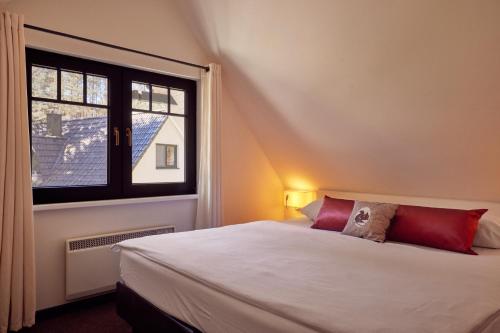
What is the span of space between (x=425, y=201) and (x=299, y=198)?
1274 mm

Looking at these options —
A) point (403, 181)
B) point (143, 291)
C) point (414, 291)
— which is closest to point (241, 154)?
point (403, 181)

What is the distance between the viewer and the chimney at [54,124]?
106 inches

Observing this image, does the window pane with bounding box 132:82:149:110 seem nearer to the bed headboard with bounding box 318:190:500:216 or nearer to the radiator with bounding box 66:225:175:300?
the radiator with bounding box 66:225:175:300

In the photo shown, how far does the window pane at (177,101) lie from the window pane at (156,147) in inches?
3.0

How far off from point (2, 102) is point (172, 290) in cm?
157

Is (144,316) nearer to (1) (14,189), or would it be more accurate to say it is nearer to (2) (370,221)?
(1) (14,189)

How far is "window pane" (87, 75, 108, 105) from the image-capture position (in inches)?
113

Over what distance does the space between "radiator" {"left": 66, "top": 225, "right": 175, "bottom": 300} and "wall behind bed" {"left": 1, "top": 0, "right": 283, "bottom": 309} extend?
7 cm

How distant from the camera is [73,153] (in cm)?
281

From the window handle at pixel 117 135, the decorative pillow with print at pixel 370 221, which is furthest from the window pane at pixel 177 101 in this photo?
the decorative pillow with print at pixel 370 221

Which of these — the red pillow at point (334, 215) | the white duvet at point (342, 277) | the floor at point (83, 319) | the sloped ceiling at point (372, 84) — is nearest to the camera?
the white duvet at point (342, 277)

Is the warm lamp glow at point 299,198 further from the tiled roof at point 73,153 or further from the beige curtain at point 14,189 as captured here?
the beige curtain at point 14,189

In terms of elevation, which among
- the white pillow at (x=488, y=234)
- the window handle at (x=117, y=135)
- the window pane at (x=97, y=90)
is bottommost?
the white pillow at (x=488, y=234)

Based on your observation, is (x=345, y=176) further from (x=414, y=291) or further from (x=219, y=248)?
(x=414, y=291)
